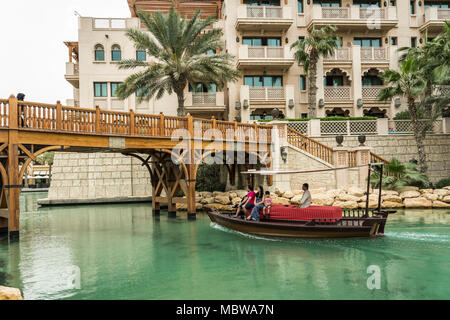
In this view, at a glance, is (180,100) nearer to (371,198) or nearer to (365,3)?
(371,198)

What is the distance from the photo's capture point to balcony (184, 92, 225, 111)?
30.7 metres

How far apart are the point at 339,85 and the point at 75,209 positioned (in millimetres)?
24348

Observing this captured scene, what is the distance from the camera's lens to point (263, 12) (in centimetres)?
3083

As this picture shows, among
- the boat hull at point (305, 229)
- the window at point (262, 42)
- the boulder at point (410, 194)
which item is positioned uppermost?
the window at point (262, 42)

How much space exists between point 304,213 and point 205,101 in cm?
1936

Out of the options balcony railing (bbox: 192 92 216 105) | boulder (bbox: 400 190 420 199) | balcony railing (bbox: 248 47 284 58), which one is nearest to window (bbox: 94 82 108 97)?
balcony railing (bbox: 192 92 216 105)

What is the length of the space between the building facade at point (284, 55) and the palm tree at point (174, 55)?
6188 millimetres

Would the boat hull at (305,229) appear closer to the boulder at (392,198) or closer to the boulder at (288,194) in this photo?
the boulder at (288,194)

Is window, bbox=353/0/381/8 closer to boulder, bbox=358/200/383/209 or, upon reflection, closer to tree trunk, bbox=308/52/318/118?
tree trunk, bbox=308/52/318/118

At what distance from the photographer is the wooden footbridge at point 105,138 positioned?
→ 13.6m

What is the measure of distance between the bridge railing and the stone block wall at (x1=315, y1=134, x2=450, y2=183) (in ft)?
31.7

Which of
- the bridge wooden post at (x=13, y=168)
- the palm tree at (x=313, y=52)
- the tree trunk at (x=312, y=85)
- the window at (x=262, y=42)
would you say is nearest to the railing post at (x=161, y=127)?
the bridge wooden post at (x=13, y=168)

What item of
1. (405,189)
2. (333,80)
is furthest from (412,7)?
(405,189)

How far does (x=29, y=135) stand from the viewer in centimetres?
1378
